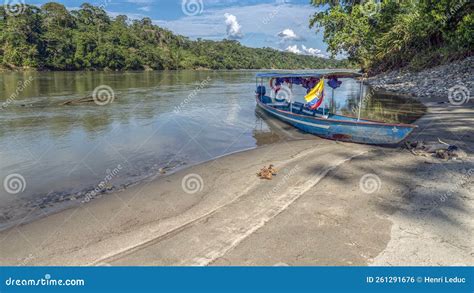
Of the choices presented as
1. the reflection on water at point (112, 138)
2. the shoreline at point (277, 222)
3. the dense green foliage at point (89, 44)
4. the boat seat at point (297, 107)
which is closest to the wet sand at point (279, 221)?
the shoreline at point (277, 222)

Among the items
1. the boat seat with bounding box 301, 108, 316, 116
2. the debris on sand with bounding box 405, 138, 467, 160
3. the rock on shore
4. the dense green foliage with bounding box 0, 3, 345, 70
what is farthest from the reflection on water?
the dense green foliage with bounding box 0, 3, 345, 70

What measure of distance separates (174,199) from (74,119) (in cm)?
1588

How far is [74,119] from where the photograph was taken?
69.6 feet

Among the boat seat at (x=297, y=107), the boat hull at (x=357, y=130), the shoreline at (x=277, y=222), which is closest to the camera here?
the shoreline at (x=277, y=222)

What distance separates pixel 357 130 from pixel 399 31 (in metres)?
38.6

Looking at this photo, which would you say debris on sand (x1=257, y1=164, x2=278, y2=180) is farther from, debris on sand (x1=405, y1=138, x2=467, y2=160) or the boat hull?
the boat hull

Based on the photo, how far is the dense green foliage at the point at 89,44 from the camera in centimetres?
8338

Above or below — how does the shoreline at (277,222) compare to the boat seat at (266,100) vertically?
below

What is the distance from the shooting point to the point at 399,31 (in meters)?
44.4

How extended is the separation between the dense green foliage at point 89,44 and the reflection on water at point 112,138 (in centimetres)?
6731

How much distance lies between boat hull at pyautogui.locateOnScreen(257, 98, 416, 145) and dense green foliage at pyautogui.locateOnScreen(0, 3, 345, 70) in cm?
8848

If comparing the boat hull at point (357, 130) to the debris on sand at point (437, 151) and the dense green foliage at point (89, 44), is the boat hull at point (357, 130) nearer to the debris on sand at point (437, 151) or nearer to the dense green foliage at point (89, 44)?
the debris on sand at point (437, 151)
